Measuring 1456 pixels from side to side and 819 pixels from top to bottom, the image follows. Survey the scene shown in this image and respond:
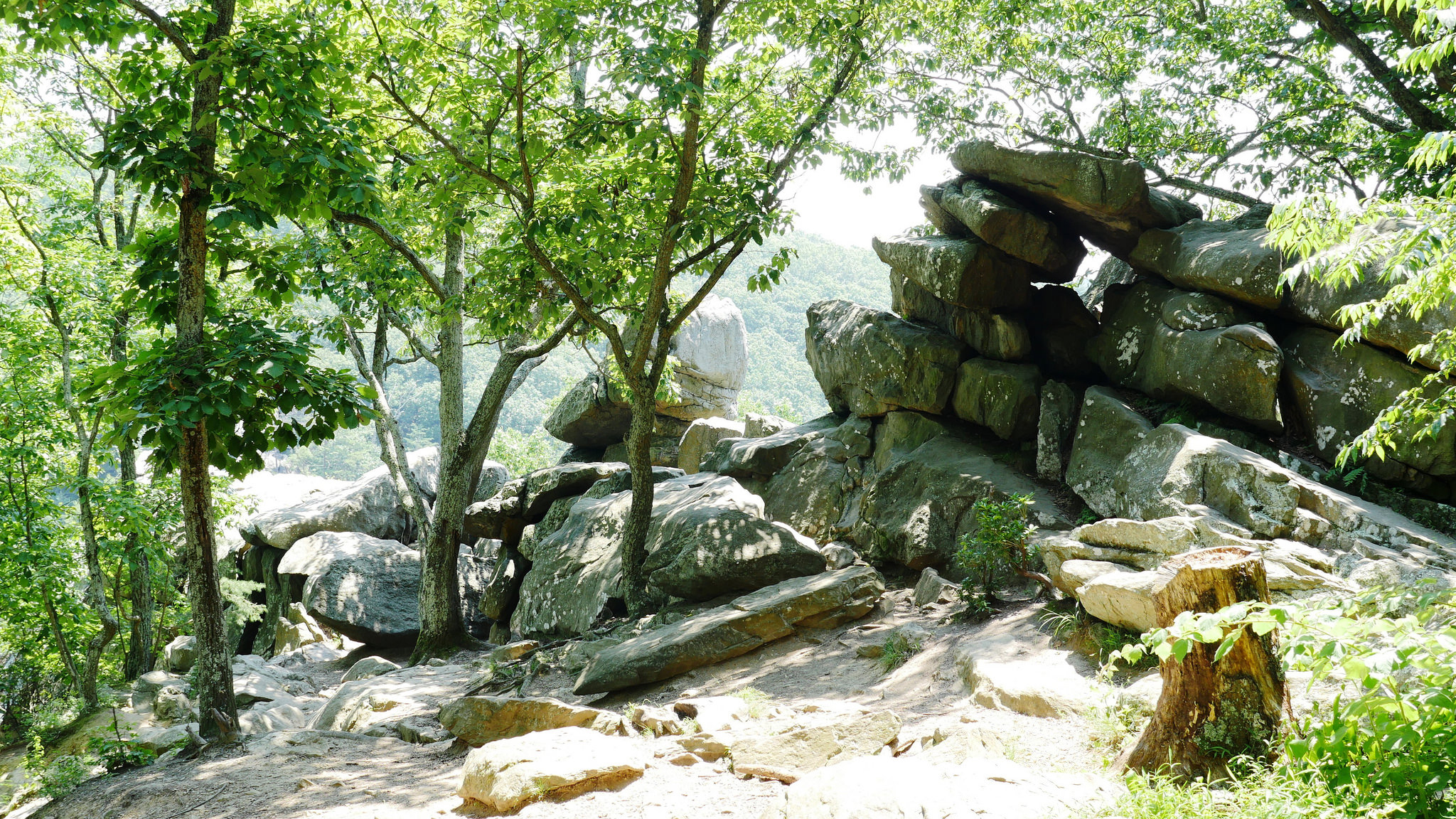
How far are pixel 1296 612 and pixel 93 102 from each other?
1918 cm

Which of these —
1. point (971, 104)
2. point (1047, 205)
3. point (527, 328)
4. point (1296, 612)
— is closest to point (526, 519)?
point (527, 328)

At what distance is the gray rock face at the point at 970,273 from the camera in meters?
10.8

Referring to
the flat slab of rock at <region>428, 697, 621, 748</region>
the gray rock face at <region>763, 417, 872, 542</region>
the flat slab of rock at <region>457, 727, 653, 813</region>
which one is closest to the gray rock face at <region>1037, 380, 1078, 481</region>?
the gray rock face at <region>763, 417, 872, 542</region>

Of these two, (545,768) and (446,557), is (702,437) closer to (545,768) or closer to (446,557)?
(446,557)

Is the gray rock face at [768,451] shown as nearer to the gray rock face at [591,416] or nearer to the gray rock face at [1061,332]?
the gray rock face at [1061,332]

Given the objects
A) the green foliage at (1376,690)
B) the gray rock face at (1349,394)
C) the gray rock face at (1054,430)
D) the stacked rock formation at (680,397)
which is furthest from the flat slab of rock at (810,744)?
the stacked rock formation at (680,397)

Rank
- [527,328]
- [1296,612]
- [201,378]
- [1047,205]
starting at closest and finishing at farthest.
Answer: [1296,612], [201,378], [1047,205], [527,328]

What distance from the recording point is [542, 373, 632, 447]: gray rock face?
59.6 ft

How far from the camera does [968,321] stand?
38.0ft

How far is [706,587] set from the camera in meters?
9.14

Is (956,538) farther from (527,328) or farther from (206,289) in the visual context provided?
(206,289)

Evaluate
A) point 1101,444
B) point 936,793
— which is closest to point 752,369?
point 1101,444

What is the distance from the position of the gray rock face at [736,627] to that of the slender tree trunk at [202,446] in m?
2.76

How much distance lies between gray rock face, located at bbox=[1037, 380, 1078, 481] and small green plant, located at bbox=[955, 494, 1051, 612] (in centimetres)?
231
